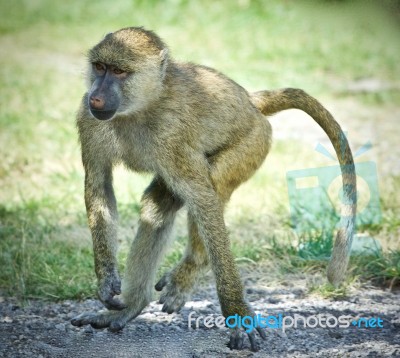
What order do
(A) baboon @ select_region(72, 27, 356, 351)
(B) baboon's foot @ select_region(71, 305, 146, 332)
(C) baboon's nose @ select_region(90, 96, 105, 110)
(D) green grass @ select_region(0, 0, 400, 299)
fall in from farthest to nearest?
(D) green grass @ select_region(0, 0, 400, 299) < (B) baboon's foot @ select_region(71, 305, 146, 332) < (A) baboon @ select_region(72, 27, 356, 351) < (C) baboon's nose @ select_region(90, 96, 105, 110)

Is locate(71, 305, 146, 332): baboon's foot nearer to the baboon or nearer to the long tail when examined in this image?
the baboon

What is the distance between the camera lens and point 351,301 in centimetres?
534

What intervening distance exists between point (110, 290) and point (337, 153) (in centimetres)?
182

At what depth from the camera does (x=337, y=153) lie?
518cm

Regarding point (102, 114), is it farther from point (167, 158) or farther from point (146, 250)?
point (146, 250)

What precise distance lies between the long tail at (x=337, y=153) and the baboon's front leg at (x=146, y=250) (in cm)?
96

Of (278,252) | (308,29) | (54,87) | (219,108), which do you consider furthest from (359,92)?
(219,108)

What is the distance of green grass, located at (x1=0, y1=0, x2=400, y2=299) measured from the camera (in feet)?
19.5

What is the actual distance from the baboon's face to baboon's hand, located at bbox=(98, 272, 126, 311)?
966 millimetres

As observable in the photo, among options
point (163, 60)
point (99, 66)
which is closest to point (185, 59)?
point (163, 60)

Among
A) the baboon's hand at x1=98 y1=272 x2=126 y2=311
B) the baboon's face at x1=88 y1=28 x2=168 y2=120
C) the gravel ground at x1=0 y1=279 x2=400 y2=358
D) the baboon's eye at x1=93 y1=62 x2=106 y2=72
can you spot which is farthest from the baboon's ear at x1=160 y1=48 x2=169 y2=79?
the gravel ground at x1=0 y1=279 x2=400 y2=358

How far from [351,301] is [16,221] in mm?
2958

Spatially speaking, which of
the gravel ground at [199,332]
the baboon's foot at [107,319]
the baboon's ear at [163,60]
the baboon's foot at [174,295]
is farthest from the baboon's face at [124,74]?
the gravel ground at [199,332]

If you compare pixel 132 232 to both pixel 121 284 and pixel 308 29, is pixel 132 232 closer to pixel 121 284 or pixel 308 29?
pixel 121 284
